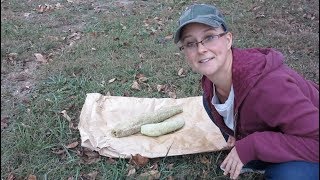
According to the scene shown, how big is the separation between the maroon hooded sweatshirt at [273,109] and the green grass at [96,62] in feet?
2.27

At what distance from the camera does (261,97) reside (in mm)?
1832

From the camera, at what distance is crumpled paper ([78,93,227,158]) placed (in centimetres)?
280

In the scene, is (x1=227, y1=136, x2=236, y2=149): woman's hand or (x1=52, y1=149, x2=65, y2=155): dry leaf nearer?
(x1=227, y1=136, x2=236, y2=149): woman's hand

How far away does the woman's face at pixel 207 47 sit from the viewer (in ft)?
6.31

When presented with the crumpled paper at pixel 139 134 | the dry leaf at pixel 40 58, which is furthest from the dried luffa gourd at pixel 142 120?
the dry leaf at pixel 40 58

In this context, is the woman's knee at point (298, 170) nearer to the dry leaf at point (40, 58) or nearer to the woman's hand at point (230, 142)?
the woman's hand at point (230, 142)

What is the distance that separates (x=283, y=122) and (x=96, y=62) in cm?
279

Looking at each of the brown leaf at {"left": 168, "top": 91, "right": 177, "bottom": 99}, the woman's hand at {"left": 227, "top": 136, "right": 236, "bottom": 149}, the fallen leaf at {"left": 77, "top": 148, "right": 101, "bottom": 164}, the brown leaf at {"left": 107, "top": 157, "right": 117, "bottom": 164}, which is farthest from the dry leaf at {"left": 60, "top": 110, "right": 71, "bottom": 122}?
the woman's hand at {"left": 227, "top": 136, "right": 236, "bottom": 149}

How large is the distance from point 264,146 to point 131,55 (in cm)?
269

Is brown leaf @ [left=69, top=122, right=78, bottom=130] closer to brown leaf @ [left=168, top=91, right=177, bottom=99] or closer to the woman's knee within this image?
brown leaf @ [left=168, top=91, right=177, bottom=99]

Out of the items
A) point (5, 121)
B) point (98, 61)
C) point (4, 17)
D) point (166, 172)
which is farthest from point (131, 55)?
point (4, 17)

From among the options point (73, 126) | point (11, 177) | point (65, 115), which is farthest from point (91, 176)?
point (65, 115)

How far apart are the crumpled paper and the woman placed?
0.77 meters

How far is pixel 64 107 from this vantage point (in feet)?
11.2
